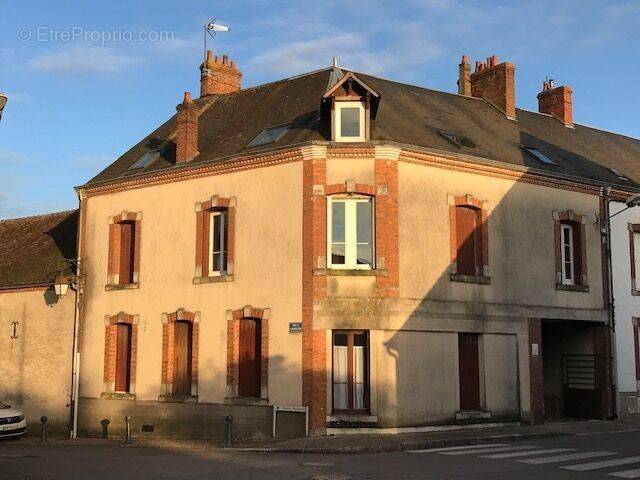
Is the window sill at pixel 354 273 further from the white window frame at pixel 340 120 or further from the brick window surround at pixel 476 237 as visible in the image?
the white window frame at pixel 340 120

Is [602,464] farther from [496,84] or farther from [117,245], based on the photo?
[496,84]

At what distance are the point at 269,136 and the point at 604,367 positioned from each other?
1144cm

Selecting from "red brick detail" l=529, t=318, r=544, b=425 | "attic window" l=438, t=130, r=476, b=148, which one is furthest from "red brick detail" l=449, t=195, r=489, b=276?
"red brick detail" l=529, t=318, r=544, b=425

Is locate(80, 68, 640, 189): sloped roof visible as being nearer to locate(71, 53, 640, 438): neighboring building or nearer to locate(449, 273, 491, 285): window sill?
locate(71, 53, 640, 438): neighboring building

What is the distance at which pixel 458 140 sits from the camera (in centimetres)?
2205

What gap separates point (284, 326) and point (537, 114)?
1431 centimetres

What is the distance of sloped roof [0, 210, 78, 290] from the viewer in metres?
25.7

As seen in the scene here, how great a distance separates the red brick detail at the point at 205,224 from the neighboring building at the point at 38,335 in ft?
17.3

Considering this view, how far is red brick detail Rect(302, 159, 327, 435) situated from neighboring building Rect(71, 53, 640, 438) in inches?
1.9

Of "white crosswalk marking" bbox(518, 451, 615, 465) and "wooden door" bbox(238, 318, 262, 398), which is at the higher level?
"wooden door" bbox(238, 318, 262, 398)

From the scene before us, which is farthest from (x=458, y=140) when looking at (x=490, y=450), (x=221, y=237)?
(x=490, y=450)

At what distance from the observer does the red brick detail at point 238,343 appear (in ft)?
64.4

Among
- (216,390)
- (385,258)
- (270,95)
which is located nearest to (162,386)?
(216,390)

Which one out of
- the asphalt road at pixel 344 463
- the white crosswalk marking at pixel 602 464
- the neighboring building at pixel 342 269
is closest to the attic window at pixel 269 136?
the neighboring building at pixel 342 269
